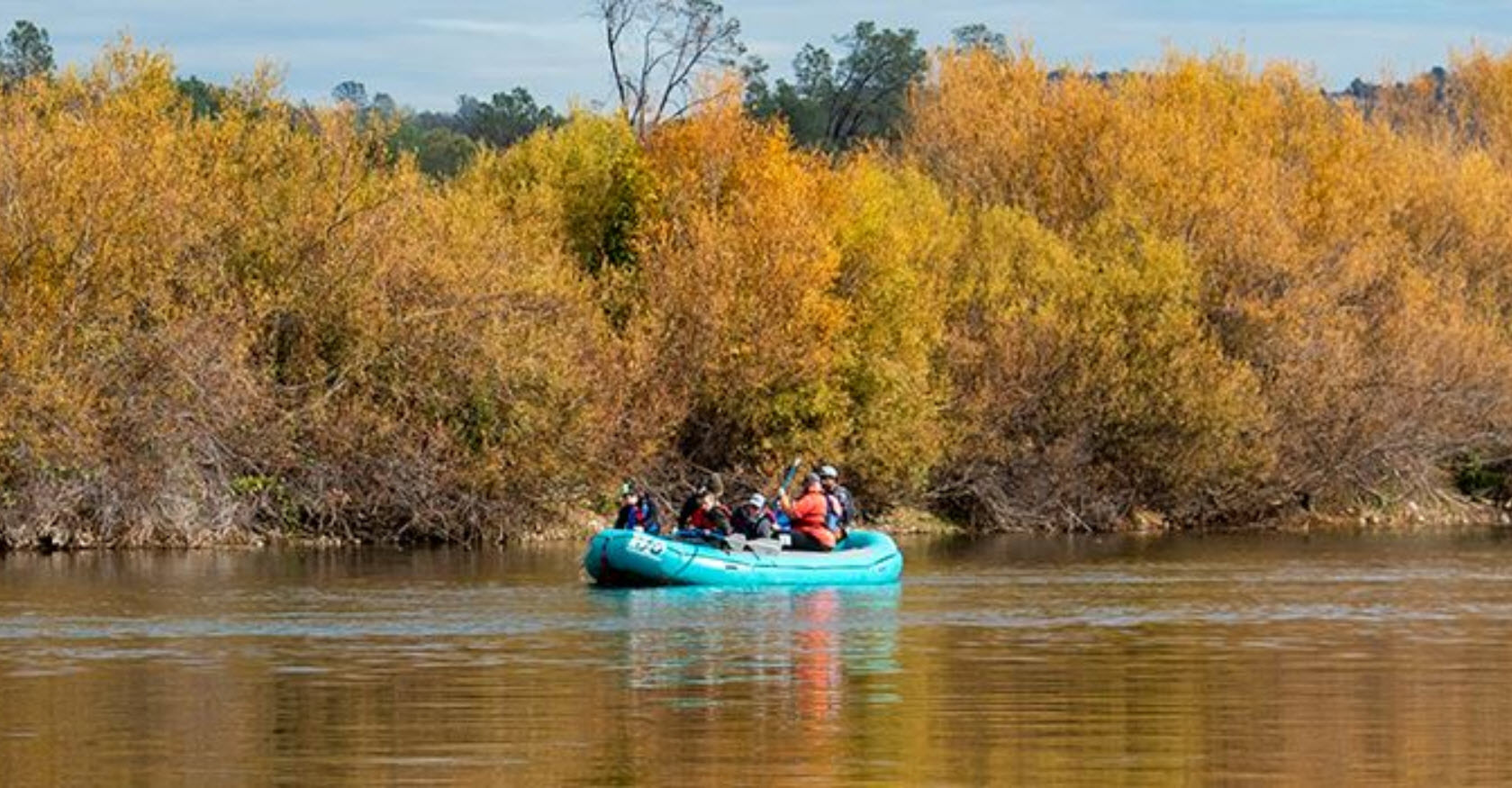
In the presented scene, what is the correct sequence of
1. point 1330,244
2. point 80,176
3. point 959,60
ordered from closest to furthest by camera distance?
point 80,176, point 1330,244, point 959,60

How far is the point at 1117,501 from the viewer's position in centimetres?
6297

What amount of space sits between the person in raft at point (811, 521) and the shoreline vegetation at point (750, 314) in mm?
9646

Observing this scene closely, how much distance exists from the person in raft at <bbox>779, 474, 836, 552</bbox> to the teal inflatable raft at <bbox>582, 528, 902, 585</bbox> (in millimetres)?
465

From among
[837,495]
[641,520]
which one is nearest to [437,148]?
[837,495]

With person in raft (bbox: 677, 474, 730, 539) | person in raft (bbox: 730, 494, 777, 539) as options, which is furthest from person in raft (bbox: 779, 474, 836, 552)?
person in raft (bbox: 677, 474, 730, 539)

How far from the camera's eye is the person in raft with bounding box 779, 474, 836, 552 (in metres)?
42.9

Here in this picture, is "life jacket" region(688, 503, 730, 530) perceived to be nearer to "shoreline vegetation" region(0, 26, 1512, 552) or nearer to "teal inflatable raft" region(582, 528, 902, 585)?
"teal inflatable raft" region(582, 528, 902, 585)

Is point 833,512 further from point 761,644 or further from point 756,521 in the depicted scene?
point 761,644

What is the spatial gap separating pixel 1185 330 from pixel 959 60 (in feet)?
40.6

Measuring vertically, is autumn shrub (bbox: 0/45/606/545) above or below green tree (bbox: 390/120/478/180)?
below

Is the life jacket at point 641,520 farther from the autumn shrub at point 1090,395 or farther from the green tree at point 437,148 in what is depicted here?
the green tree at point 437,148

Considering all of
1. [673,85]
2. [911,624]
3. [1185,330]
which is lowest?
[911,624]

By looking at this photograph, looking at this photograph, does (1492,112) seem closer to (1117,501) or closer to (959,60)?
(959,60)

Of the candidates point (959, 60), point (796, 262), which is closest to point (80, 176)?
point (796, 262)
